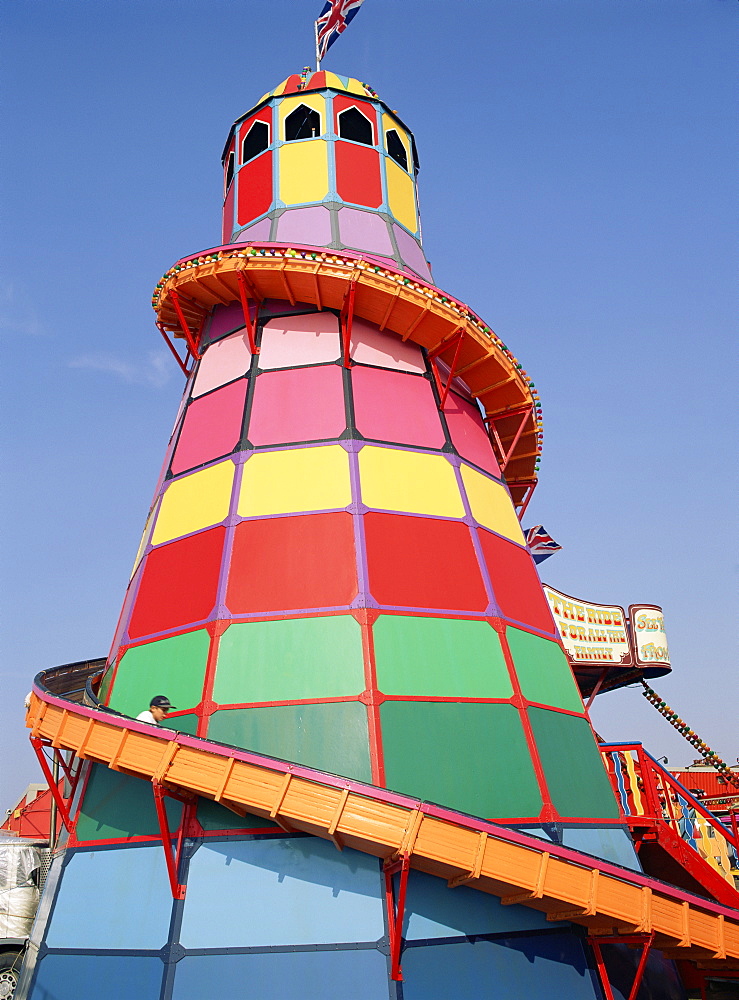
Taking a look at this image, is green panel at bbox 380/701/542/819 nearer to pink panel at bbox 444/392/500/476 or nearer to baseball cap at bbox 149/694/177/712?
baseball cap at bbox 149/694/177/712

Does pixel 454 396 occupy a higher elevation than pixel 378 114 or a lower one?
lower

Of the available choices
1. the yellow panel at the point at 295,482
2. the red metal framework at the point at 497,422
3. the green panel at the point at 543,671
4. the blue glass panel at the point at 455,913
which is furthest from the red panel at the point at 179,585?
the red metal framework at the point at 497,422

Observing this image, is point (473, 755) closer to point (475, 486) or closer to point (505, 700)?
point (505, 700)

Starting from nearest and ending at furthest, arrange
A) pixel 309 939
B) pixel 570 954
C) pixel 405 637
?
pixel 309 939, pixel 570 954, pixel 405 637

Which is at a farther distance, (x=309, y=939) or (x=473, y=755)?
(x=473, y=755)

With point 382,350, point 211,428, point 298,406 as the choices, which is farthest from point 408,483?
point 211,428

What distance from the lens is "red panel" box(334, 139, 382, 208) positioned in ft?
59.2

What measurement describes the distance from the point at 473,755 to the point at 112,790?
513 cm

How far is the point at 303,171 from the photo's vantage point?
18.2m

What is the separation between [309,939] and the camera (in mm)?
8852

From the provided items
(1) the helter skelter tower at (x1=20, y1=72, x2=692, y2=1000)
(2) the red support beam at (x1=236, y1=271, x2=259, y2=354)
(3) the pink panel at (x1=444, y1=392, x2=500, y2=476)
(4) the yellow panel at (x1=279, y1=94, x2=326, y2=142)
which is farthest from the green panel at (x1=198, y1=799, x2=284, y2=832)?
(4) the yellow panel at (x1=279, y1=94, x2=326, y2=142)

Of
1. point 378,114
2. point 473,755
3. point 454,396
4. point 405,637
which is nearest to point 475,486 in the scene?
point 454,396

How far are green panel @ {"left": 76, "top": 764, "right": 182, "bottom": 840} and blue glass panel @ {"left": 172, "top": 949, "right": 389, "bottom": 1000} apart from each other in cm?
171

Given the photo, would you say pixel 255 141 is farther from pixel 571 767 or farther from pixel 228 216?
pixel 571 767
